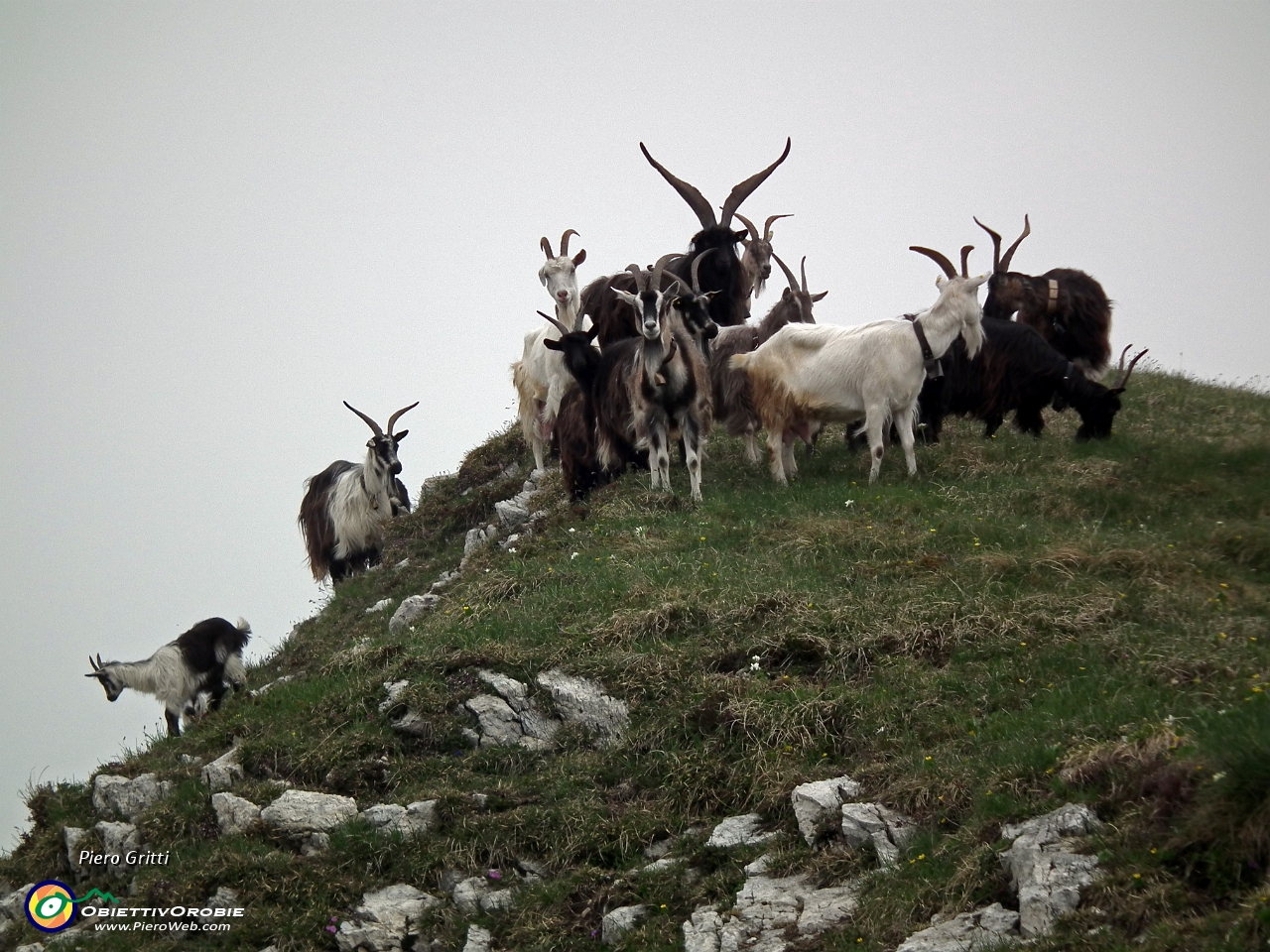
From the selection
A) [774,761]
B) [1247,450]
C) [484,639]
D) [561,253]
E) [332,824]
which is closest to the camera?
[774,761]

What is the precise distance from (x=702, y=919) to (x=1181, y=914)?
251cm

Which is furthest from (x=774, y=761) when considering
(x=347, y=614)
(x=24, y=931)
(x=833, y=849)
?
(x=347, y=614)

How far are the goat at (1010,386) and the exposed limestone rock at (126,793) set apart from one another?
8735mm

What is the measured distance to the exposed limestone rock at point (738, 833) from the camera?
24.1 feet

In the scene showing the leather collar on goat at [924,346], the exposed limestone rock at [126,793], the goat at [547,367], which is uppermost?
the goat at [547,367]

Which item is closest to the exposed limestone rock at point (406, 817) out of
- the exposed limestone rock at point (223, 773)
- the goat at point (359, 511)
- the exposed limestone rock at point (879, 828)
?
the exposed limestone rock at point (223, 773)

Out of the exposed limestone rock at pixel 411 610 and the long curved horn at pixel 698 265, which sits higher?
the long curved horn at pixel 698 265

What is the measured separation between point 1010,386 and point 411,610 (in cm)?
695

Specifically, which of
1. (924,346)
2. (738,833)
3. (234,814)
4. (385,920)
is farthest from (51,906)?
(924,346)

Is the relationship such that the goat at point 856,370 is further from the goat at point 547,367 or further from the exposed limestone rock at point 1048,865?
the exposed limestone rock at point 1048,865

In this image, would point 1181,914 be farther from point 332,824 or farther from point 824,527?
point 824,527

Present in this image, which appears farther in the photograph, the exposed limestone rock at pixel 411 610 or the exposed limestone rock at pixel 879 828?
the exposed limestone rock at pixel 411 610

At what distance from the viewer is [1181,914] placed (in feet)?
17.0

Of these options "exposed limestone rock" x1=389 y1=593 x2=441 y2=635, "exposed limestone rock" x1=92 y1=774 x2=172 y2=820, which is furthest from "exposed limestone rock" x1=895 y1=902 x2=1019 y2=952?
"exposed limestone rock" x1=389 y1=593 x2=441 y2=635
